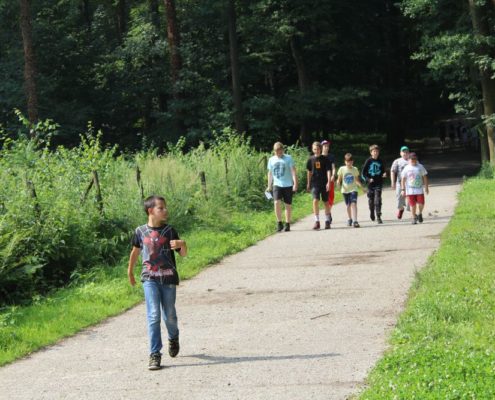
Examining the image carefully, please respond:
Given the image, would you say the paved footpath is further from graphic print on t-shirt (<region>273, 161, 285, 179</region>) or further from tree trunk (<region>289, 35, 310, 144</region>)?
tree trunk (<region>289, 35, 310, 144</region>)

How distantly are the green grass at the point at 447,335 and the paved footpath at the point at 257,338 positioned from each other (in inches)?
10.1

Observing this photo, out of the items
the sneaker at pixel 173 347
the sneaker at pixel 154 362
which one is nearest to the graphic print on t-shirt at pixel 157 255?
the sneaker at pixel 173 347

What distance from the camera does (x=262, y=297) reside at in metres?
11.3

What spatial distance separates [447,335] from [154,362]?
8.44 feet

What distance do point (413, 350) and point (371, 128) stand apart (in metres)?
49.2

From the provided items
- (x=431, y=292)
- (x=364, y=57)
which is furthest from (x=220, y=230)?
(x=364, y=57)

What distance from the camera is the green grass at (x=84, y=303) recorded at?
31.1 ft

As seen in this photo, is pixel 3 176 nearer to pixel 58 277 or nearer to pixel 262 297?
pixel 58 277

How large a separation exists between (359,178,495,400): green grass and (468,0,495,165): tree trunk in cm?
2001

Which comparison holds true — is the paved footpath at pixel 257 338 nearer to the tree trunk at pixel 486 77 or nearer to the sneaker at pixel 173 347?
the sneaker at pixel 173 347

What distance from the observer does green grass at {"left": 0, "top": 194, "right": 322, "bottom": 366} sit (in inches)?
373

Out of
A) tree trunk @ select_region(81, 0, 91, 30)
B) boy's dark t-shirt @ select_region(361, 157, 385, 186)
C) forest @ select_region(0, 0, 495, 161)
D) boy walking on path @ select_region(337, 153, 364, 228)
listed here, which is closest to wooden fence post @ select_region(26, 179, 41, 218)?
boy walking on path @ select_region(337, 153, 364, 228)

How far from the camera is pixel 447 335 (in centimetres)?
819

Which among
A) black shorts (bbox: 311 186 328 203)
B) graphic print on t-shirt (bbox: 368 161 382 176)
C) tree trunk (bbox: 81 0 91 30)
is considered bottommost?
black shorts (bbox: 311 186 328 203)
